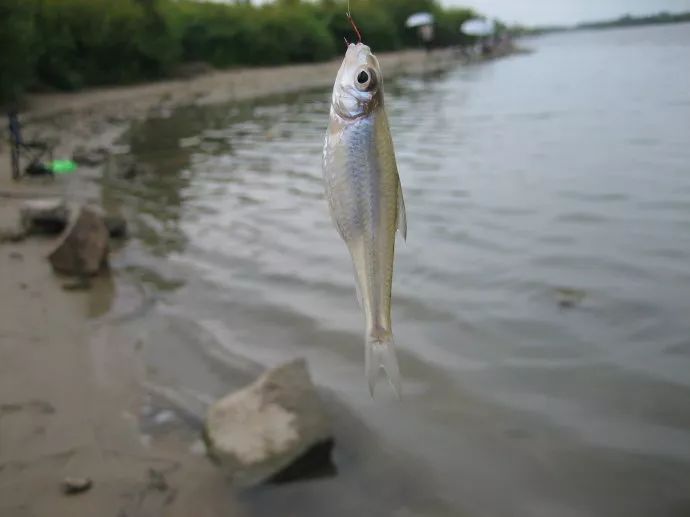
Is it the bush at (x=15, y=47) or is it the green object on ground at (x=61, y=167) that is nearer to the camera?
Answer: the green object on ground at (x=61, y=167)

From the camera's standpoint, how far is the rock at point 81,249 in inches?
364

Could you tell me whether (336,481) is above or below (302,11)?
below

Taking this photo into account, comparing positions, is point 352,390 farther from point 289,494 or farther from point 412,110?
point 412,110

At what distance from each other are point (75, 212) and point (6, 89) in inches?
685

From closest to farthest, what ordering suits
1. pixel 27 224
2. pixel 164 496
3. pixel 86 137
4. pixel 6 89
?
pixel 164 496
pixel 27 224
pixel 86 137
pixel 6 89

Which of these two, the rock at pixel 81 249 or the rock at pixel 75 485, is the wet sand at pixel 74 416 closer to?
the rock at pixel 75 485

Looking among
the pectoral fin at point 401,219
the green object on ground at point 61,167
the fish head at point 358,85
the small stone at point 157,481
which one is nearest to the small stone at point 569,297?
the small stone at point 157,481

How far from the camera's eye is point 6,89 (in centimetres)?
2725

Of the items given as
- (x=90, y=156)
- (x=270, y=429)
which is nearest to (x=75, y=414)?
(x=270, y=429)

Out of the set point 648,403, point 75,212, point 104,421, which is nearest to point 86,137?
point 75,212

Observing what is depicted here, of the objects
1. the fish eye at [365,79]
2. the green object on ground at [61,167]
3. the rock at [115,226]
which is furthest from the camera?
the green object on ground at [61,167]

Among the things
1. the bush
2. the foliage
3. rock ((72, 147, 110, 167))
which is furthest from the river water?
the foliage

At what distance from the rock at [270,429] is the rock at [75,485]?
89 cm

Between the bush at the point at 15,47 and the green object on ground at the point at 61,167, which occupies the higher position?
the bush at the point at 15,47
